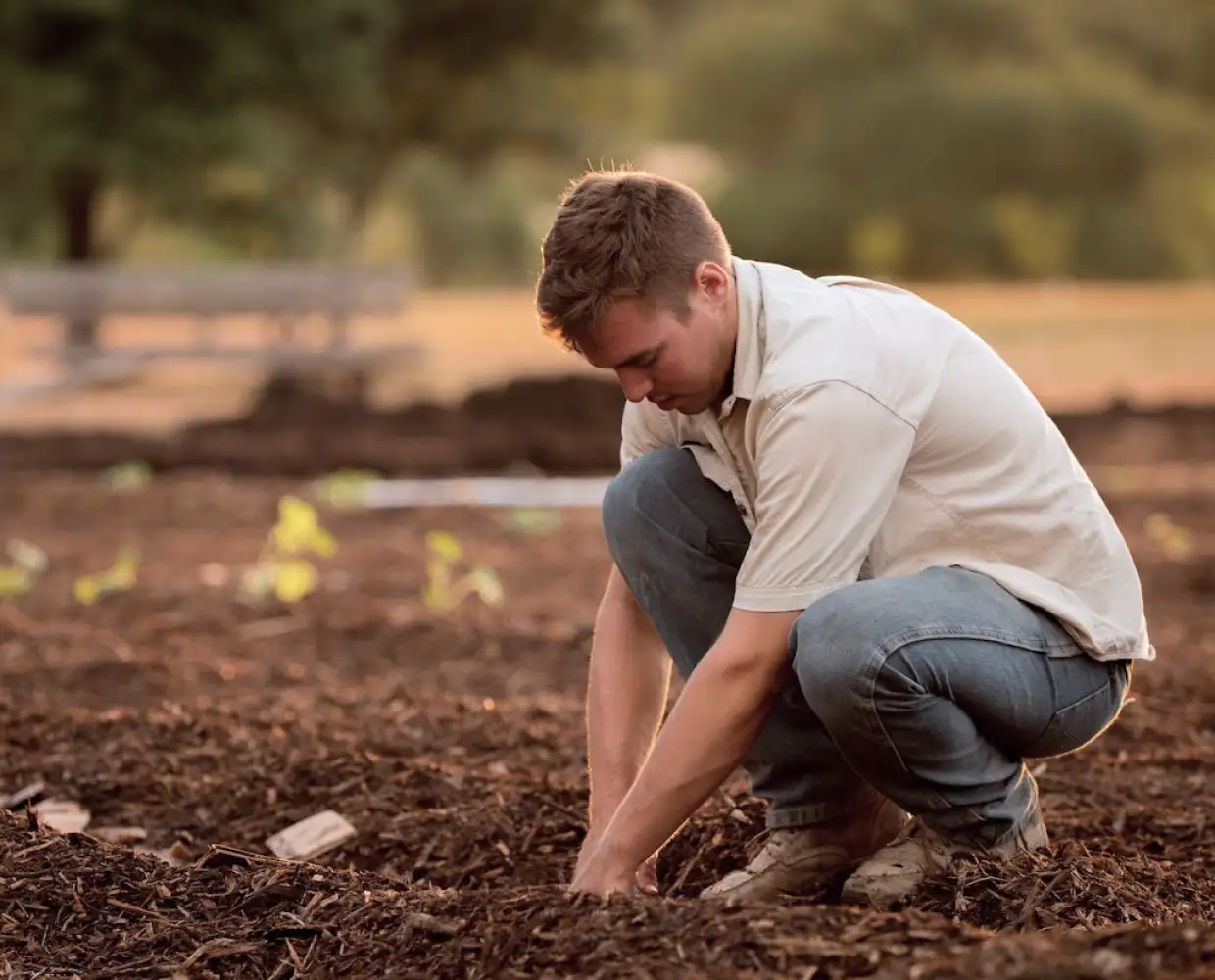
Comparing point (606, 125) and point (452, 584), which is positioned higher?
point (606, 125)

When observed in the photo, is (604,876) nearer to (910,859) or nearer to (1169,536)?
(910,859)

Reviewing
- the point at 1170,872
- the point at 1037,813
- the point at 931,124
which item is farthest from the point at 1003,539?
the point at 931,124

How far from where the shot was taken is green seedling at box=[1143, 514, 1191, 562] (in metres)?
6.85

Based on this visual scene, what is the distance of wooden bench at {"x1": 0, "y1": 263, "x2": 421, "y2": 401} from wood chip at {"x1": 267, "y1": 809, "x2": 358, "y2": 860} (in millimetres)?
11489

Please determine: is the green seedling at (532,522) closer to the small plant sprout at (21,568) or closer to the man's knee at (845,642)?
the small plant sprout at (21,568)

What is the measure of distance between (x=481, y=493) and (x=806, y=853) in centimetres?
569

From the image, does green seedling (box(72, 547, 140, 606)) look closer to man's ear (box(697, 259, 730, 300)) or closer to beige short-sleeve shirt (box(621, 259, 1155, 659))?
beige short-sleeve shirt (box(621, 259, 1155, 659))

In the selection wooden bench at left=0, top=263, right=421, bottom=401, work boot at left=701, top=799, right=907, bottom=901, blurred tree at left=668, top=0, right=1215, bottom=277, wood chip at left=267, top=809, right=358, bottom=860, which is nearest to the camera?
work boot at left=701, top=799, right=907, bottom=901

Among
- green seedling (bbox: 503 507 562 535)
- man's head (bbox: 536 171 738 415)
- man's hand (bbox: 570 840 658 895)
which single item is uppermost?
man's head (bbox: 536 171 738 415)

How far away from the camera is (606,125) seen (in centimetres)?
2431

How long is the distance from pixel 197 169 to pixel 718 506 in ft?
47.7

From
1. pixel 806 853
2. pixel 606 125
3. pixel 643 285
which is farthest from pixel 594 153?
pixel 643 285

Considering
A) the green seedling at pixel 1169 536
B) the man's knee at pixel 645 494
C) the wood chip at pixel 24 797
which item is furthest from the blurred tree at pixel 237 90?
the man's knee at pixel 645 494

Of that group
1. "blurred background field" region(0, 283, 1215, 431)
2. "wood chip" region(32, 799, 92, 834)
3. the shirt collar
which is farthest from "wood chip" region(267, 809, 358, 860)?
"blurred background field" region(0, 283, 1215, 431)
